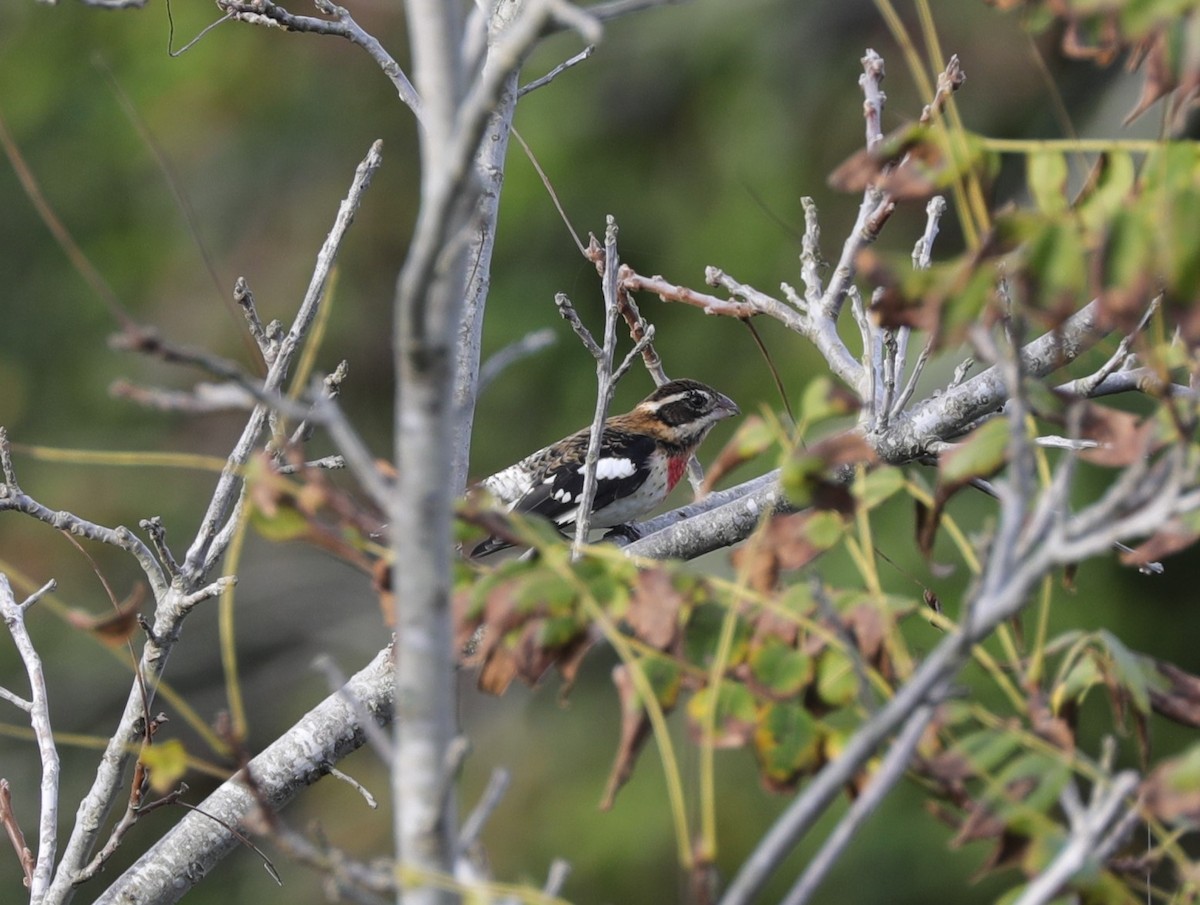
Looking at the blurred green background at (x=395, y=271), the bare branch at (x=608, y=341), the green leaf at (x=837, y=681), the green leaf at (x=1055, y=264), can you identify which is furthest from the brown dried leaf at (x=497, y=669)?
the blurred green background at (x=395, y=271)

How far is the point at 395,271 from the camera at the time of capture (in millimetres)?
12352

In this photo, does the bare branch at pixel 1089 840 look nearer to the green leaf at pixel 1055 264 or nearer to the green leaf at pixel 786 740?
the green leaf at pixel 786 740

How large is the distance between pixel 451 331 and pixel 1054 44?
28.7 ft

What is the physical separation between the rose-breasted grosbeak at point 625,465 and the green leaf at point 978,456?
11.9 ft

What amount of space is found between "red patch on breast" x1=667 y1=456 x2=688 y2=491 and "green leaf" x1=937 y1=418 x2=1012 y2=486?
426cm

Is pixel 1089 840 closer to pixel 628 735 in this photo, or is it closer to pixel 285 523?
pixel 628 735

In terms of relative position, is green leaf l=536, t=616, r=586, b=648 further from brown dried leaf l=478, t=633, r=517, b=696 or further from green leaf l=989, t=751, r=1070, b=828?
green leaf l=989, t=751, r=1070, b=828

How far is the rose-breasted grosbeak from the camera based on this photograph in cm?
571

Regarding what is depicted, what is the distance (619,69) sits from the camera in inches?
436

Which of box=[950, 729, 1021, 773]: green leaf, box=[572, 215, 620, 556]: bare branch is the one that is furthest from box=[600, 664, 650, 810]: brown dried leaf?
box=[572, 215, 620, 556]: bare branch

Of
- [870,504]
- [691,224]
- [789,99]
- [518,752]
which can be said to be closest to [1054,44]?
[789,99]

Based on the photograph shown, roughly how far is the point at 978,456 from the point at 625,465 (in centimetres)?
413

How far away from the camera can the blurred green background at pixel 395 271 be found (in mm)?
9250

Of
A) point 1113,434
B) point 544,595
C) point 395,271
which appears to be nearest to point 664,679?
point 544,595
